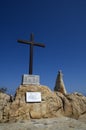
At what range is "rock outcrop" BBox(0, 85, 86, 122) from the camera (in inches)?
491

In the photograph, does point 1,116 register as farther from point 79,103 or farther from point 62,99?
point 79,103

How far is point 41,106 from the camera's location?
44.0 ft

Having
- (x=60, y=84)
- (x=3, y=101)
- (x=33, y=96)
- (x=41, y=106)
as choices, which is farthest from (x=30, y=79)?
(x=60, y=84)

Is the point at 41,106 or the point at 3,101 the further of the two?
the point at 41,106

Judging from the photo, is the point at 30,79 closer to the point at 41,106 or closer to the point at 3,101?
the point at 41,106

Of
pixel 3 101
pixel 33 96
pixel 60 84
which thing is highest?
pixel 60 84

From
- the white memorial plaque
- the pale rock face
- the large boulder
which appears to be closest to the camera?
the large boulder

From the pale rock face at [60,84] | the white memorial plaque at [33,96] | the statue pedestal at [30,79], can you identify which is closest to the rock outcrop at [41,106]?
the white memorial plaque at [33,96]

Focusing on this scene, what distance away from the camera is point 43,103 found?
44.7 ft

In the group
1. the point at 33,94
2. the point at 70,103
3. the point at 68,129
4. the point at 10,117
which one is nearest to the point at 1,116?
the point at 10,117

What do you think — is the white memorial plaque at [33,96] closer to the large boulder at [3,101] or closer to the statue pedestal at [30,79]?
the statue pedestal at [30,79]

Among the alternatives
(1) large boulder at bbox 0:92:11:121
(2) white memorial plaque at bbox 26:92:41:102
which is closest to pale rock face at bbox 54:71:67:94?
(2) white memorial plaque at bbox 26:92:41:102

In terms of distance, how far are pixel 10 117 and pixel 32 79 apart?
3.46 meters

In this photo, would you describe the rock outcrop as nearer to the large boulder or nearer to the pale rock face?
the large boulder
